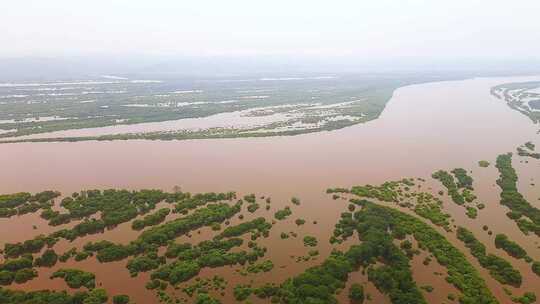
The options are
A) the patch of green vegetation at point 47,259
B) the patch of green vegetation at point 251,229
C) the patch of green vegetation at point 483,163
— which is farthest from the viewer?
the patch of green vegetation at point 483,163

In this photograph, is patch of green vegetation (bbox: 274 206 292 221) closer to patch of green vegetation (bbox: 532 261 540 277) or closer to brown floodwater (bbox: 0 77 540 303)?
brown floodwater (bbox: 0 77 540 303)

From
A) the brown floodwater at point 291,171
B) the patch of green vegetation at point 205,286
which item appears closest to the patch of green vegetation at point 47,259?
the brown floodwater at point 291,171

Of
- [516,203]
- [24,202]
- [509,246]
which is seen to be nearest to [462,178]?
[516,203]

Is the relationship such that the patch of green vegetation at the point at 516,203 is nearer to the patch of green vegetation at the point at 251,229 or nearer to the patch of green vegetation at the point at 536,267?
the patch of green vegetation at the point at 536,267

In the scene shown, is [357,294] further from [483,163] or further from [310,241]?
[483,163]

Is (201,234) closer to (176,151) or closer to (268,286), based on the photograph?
(268,286)

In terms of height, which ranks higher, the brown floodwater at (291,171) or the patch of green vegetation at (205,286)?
the brown floodwater at (291,171)

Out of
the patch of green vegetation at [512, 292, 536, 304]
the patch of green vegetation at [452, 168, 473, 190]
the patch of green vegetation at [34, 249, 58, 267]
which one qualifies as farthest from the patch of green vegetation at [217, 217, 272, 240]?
the patch of green vegetation at [452, 168, 473, 190]

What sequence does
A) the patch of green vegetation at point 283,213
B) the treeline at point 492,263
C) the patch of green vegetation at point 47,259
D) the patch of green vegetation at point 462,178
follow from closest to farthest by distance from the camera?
the treeline at point 492,263 < the patch of green vegetation at point 47,259 < the patch of green vegetation at point 283,213 < the patch of green vegetation at point 462,178

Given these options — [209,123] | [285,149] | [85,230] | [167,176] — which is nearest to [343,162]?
[285,149]
